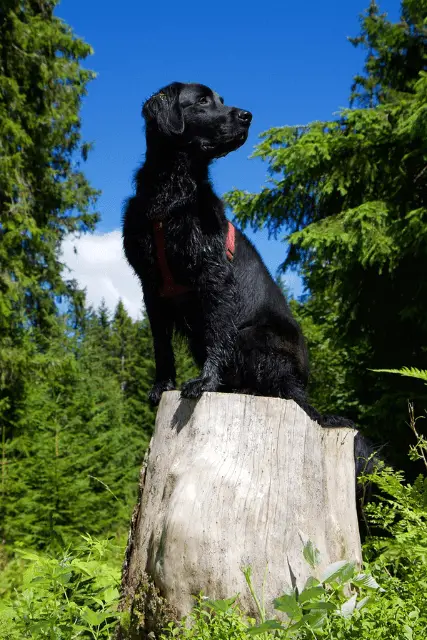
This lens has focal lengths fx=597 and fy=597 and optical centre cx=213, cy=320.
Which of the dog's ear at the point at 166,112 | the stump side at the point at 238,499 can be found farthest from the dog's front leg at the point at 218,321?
the dog's ear at the point at 166,112

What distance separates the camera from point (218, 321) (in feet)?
11.2

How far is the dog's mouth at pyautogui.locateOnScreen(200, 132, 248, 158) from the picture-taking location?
350 cm

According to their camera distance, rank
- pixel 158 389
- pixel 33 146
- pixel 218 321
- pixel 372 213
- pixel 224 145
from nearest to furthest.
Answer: pixel 218 321, pixel 224 145, pixel 158 389, pixel 372 213, pixel 33 146

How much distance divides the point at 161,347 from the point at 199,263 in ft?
2.08

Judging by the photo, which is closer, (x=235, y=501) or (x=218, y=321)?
(x=235, y=501)

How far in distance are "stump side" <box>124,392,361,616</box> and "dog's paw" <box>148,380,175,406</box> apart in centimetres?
42

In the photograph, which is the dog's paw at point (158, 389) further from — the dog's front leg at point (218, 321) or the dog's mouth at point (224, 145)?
the dog's mouth at point (224, 145)

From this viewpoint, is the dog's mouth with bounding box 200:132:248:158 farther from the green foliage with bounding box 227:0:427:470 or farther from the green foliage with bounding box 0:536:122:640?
the green foliage with bounding box 227:0:427:470

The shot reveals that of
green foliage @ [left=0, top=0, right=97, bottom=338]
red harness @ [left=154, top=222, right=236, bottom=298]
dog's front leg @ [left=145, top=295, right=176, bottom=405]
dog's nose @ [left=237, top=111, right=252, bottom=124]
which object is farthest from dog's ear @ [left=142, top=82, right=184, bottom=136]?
green foliage @ [left=0, top=0, right=97, bottom=338]

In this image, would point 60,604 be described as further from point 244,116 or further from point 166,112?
point 244,116

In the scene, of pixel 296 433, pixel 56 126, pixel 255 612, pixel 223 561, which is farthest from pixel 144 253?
pixel 56 126

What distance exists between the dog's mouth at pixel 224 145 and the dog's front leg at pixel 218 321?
70 cm

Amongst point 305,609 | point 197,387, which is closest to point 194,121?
point 197,387

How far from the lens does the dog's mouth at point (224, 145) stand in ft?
11.5
